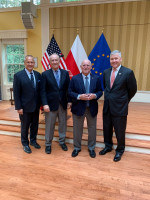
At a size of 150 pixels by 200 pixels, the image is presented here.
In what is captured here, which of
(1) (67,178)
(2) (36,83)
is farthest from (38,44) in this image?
(1) (67,178)

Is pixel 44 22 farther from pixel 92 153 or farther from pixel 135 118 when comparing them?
pixel 92 153

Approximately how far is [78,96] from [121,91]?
23.3 inches

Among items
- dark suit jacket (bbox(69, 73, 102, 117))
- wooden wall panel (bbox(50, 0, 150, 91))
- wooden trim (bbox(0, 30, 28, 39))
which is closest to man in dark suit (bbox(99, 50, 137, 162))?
dark suit jacket (bbox(69, 73, 102, 117))

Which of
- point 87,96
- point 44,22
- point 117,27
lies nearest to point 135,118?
point 87,96

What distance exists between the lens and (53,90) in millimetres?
2402

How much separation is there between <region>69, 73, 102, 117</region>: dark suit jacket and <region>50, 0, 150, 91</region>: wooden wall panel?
9.68 feet

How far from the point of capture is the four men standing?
2201mm

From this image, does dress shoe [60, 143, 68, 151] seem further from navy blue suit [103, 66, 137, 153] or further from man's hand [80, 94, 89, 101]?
man's hand [80, 94, 89, 101]

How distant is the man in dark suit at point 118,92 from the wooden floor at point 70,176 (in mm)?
294

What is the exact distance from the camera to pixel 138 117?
365 centimetres

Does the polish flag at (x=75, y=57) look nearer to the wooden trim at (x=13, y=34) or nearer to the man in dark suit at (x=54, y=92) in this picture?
the man in dark suit at (x=54, y=92)

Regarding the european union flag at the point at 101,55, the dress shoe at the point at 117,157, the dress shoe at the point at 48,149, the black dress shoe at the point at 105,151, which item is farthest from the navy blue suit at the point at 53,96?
the european union flag at the point at 101,55

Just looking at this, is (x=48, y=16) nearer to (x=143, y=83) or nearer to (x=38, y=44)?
(x=38, y=44)

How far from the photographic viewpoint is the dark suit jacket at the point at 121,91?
2.14m
